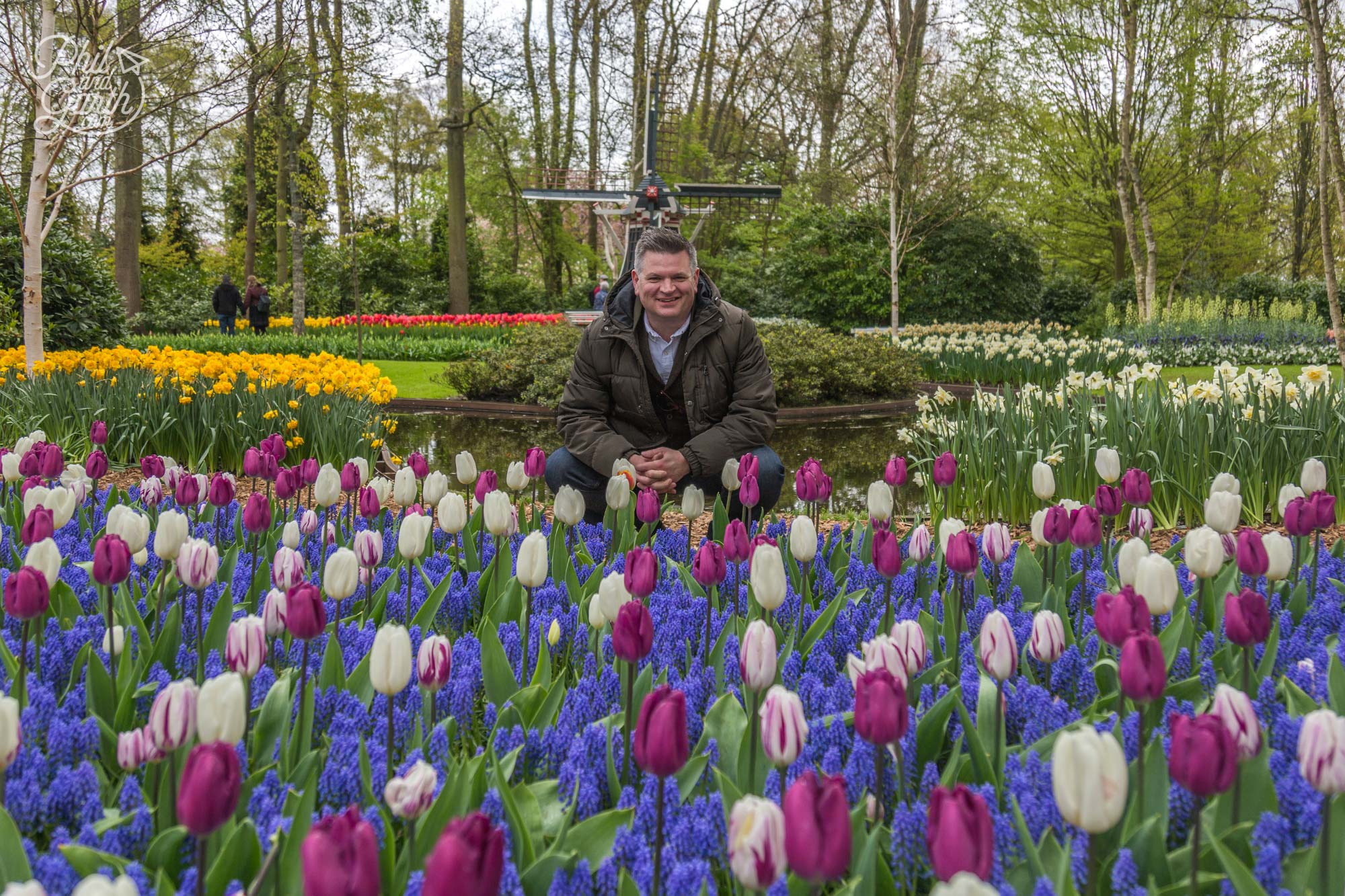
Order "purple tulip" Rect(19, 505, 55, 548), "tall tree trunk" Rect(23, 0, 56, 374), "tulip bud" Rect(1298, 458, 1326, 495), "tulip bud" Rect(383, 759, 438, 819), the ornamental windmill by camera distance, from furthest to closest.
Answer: the ornamental windmill
"tall tree trunk" Rect(23, 0, 56, 374)
"tulip bud" Rect(1298, 458, 1326, 495)
"purple tulip" Rect(19, 505, 55, 548)
"tulip bud" Rect(383, 759, 438, 819)

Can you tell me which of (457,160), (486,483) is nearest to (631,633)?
(486,483)

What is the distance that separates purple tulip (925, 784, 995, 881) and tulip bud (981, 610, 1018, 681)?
591 mm

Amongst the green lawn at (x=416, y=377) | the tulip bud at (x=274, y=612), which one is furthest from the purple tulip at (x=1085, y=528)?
the green lawn at (x=416, y=377)

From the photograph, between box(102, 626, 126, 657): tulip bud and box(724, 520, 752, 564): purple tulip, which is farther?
box(724, 520, 752, 564): purple tulip

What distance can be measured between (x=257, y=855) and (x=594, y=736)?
1.66ft

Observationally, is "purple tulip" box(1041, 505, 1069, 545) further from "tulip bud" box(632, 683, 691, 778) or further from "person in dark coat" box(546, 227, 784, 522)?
"person in dark coat" box(546, 227, 784, 522)

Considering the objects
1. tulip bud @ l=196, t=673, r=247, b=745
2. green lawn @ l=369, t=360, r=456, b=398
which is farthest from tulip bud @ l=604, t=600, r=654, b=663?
green lawn @ l=369, t=360, r=456, b=398

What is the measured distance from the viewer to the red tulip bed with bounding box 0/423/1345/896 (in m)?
1.07

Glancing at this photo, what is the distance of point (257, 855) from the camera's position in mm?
1236

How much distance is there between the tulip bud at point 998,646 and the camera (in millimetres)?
1462

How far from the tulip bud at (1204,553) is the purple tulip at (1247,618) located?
50 cm

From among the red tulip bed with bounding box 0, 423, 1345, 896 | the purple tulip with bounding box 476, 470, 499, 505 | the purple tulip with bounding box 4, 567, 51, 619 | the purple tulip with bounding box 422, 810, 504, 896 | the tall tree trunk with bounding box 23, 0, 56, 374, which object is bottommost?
the red tulip bed with bounding box 0, 423, 1345, 896

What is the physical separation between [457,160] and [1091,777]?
22.6 m

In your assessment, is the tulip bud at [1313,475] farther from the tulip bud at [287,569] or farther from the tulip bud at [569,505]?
the tulip bud at [287,569]
